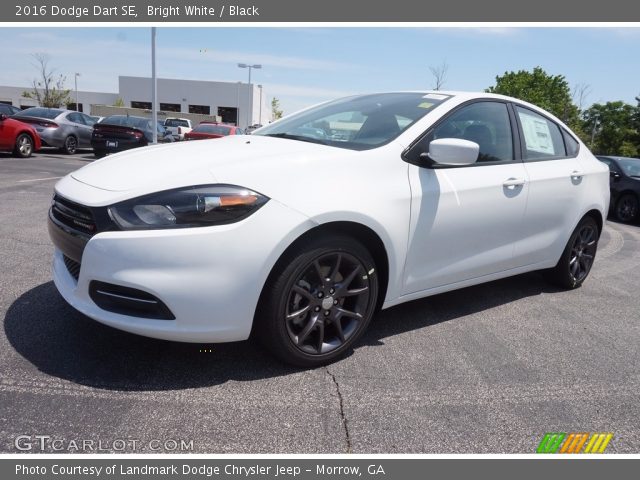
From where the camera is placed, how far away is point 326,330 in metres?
2.99

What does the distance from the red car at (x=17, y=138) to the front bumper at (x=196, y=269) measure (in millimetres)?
12297

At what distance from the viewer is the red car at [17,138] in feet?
Result: 41.7

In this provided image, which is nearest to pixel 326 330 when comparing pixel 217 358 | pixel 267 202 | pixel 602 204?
pixel 217 358

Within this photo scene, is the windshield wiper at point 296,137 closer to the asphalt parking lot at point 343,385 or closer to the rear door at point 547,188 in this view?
the asphalt parking lot at point 343,385

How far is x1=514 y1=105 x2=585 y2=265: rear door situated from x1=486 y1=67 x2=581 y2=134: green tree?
3983 centimetres

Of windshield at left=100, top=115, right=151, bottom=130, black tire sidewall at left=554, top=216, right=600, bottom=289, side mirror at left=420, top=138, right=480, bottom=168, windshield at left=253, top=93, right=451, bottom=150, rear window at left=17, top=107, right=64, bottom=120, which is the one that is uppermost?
windshield at left=253, top=93, right=451, bottom=150

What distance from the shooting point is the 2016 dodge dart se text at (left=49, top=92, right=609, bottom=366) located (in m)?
2.44

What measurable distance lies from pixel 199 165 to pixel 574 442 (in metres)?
2.24

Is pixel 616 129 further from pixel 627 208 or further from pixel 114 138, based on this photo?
pixel 114 138

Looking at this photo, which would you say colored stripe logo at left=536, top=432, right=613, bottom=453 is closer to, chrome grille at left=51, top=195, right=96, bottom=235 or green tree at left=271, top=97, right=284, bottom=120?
chrome grille at left=51, top=195, right=96, bottom=235

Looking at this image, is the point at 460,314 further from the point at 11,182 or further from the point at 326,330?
the point at 11,182

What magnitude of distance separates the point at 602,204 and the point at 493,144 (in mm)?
1671

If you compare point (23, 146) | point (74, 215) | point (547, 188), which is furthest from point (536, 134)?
point (23, 146)

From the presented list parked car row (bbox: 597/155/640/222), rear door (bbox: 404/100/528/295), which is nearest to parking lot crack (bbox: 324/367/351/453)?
rear door (bbox: 404/100/528/295)
